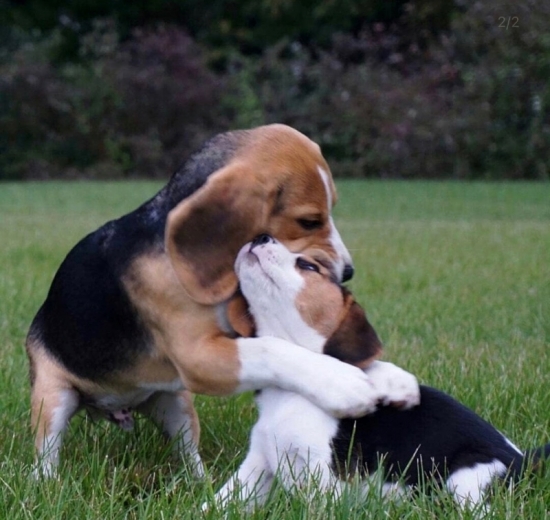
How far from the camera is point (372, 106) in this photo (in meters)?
22.3

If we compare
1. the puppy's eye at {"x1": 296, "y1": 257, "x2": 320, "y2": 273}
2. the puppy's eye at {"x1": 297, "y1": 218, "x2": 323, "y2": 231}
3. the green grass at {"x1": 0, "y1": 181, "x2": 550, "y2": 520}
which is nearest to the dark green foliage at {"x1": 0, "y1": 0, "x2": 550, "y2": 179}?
the green grass at {"x1": 0, "y1": 181, "x2": 550, "y2": 520}

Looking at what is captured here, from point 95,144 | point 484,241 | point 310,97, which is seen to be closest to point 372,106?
point 310,97

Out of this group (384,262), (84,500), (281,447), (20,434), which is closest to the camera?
(84,500)

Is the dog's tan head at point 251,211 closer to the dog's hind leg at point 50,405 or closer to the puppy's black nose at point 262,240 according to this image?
the puppy's black nose at point 262,240

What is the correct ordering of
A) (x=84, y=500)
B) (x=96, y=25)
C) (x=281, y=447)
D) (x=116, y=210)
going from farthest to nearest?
1. (x=96, y=25)
2. (x=116, y=210)
3. (x=281, y=447)
4. (x=84, y=500)

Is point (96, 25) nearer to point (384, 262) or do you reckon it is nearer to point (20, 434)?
point (384, 262)

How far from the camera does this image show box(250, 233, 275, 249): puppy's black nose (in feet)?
11.2

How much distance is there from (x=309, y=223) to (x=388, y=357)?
156 centimetres

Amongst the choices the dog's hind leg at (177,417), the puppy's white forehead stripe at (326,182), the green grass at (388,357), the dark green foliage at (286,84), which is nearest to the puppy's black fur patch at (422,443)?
the green grass at (388,357)

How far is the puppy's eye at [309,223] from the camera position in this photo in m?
3.59

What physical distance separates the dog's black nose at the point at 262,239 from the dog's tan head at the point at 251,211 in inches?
0.9

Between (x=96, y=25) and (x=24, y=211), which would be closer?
(x=24, y=211)

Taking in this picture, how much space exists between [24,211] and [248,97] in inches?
417

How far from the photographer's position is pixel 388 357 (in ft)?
16.3
